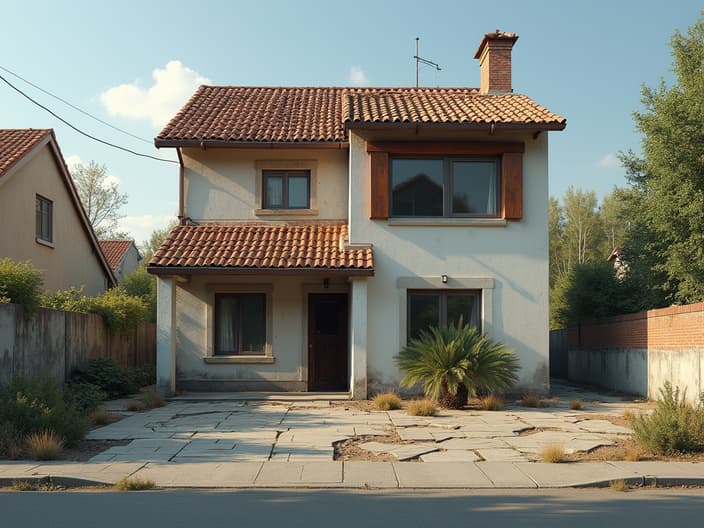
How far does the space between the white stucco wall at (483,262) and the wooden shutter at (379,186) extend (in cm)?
20

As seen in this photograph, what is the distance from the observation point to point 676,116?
20781mm

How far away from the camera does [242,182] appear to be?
65.2 feet

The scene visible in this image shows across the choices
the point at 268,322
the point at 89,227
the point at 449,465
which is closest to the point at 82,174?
the point at 89,227

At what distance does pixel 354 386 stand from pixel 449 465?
7.39 m

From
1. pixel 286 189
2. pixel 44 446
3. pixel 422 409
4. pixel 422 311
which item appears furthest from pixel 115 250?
pixel 44 446

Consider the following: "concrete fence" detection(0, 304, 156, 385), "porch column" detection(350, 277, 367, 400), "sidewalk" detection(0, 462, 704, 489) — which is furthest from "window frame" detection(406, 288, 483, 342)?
"sidewalk" detection(0, 462, 704, 489)

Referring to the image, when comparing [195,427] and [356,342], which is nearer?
[195,427]

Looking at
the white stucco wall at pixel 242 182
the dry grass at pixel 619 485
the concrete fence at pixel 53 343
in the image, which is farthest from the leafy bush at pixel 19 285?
the dry grass at pixel 619 485

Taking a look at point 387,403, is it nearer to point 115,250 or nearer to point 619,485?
point 619,485

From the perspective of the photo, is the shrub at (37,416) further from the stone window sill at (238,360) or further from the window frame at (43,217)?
the window frame at (43,217)

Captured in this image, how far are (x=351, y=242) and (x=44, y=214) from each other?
11.7 m

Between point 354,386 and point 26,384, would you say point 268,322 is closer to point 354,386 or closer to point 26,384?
point 354,386

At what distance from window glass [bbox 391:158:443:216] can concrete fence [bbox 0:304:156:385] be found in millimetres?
7958

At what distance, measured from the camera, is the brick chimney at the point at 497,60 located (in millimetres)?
21422
